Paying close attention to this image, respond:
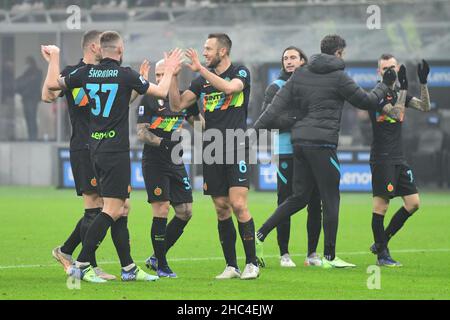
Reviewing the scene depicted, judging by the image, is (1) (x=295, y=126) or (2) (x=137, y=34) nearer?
(1) (x=295, y=126)

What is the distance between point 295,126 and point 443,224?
689 cm

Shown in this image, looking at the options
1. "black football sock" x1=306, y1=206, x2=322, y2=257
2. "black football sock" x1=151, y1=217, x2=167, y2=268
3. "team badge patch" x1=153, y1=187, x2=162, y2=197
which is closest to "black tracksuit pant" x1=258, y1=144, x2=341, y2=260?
"black football sock" x1=306, y1=206, x2=322, y2=257

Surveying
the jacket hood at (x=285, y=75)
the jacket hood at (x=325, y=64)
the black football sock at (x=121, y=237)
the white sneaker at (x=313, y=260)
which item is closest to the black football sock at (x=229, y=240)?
the black football sock at (x=121, y=237)

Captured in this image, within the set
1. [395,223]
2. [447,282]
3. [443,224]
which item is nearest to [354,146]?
[443,224]

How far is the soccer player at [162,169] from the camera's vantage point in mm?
12508

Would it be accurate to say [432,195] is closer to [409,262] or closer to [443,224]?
[443,224]

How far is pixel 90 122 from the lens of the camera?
11.5 metres

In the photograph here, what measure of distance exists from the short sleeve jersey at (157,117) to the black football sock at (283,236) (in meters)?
1.71

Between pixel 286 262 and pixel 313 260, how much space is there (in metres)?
0.30

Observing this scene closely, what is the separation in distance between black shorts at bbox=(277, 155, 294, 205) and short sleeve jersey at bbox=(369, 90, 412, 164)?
93 cm

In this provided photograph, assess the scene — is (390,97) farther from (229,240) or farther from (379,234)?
(229,240)

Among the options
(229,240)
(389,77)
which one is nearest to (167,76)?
(229,240)

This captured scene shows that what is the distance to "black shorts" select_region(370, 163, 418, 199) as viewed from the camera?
532 inches
